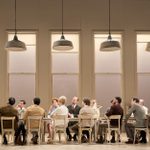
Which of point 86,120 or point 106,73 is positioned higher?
point 106,73

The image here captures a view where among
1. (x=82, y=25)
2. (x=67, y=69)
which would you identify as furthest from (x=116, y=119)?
(x=82, y=25)

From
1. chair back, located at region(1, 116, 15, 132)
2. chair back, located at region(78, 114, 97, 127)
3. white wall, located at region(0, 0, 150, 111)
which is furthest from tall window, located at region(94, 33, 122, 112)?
chair back, located at region(1, 116, 15, 132)

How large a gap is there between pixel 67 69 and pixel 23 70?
1507 mm

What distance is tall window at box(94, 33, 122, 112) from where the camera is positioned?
13938 mm

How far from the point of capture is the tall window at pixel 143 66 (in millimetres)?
14031

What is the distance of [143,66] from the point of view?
1408cm

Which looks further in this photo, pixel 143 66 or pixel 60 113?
pixel 143 66

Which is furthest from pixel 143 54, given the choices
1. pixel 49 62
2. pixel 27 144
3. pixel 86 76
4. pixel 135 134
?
pixel 27 144

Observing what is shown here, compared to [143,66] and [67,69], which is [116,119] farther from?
[143,66]

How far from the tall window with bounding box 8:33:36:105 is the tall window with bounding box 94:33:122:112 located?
2186mm

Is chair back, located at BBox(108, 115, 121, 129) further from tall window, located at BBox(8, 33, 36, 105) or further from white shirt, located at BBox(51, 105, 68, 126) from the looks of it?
tall window, located at BBox(8, 33, 36, 105)

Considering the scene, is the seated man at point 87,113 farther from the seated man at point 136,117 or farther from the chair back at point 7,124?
the chair back at point 7,124

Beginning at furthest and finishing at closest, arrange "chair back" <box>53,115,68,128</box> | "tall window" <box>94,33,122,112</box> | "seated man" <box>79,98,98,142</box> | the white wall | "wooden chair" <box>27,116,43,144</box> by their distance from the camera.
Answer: "tall window" <box>94,33,122,112</box> → the white wall → "seated man" <box>79,98,98,142</box> → "chair back" <box>53,115,68,128</box> → "wooden chair" <box>27,116,43,144</box>

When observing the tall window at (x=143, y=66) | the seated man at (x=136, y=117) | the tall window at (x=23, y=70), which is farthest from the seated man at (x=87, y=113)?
the tall window at (x=143, y=66)
